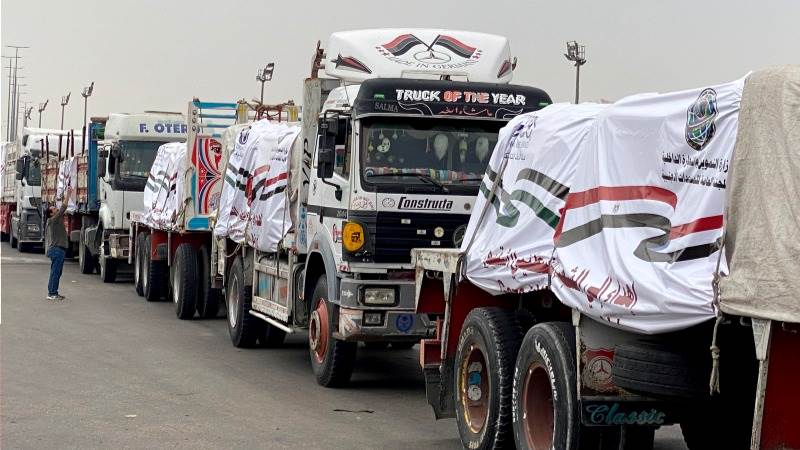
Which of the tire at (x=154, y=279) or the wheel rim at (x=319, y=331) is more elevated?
the wheel rim at (x=319, y=331)

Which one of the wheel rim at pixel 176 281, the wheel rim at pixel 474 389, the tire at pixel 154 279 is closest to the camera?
the wheel rim at pixel 474 389

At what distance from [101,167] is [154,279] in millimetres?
6025

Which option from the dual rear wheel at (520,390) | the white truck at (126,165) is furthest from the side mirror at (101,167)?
the dual rear wheel at (520,390)

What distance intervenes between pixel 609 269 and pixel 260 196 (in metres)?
8.92

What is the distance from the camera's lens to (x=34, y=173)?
40312 mm

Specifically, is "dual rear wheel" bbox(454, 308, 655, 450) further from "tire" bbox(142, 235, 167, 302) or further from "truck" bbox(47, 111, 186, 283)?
"truck" bbox(47, 111, 186, 283)

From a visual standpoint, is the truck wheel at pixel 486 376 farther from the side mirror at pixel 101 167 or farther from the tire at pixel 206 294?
the side mirror at pixel 101 167

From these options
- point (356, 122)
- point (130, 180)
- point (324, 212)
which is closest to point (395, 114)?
point (356, 122)

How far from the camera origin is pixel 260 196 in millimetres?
15828

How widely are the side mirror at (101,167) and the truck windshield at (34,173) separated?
11.4 meters

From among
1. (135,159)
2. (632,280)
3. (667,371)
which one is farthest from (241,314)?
(135,159)

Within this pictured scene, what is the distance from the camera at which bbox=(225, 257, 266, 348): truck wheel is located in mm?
16531

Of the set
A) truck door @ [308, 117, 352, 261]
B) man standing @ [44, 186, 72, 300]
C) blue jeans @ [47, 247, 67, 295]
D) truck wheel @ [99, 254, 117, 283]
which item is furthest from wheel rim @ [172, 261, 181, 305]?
truck door @ [308, 117, 352, 261]

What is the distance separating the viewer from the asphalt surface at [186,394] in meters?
10.4
